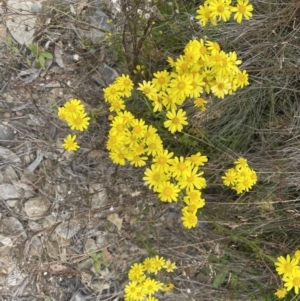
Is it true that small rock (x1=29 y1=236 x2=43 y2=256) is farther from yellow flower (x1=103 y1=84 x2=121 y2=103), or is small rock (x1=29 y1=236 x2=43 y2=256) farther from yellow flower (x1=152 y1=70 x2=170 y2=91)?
yellow flower (x1=152 y1=70 x2=170 y2=91)

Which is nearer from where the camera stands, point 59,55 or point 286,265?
point 286,265

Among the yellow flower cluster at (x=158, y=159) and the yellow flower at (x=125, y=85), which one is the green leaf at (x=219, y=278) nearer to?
the yellow flower cluster at (x=158, y=159)

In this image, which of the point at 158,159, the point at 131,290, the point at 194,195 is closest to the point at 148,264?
A: the point at 131,290

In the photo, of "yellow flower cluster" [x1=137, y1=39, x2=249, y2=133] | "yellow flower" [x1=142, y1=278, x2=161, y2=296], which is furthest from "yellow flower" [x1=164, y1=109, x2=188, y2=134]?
"yellow flower" [x1=142, y1=278, x2=161, y2=296]

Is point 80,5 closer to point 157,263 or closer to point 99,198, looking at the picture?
point 99,198

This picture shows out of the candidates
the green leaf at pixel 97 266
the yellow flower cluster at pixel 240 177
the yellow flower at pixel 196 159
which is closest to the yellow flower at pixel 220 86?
the yellow flower at pixel 196 159

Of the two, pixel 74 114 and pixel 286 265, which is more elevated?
pixel 74 114
